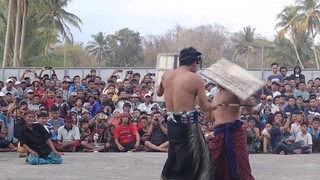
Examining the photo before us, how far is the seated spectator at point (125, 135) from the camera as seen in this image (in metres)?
14.0

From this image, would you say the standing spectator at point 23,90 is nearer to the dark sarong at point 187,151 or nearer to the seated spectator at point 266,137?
the seated spectator at point 266,137

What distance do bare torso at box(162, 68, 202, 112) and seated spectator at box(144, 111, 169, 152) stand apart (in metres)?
6.95

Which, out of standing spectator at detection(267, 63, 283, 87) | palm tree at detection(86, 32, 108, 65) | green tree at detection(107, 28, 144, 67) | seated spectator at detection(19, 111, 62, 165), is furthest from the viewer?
palm tree at detection(86, 32, 108, 65)

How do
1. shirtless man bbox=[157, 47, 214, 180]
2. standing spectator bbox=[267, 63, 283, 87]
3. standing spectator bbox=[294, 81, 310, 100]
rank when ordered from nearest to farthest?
shirtless man bbox=[157, 47, 214, 180] → standing spectator bbox=[294, 81, 310, 100] → standing spectator bbox=[267, 63, 283, 87]

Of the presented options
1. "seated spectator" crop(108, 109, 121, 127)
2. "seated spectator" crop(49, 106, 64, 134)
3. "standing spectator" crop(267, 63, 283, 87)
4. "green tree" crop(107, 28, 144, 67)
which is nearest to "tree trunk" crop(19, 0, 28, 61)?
"green tree" crop(107, 28, 144, 67)

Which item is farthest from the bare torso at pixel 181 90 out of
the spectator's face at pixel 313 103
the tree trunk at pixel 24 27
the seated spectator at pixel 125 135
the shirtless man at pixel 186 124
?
the tree trunk at pixel 24 27

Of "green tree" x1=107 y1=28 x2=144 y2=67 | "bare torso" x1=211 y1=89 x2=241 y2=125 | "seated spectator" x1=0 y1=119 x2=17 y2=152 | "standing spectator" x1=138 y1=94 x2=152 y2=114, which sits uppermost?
"green tree" x1=107 y1=28 x2=144 y2=67

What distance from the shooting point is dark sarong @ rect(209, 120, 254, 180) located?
681cm

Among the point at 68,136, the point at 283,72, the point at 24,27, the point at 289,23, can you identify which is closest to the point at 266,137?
the point at 283,72

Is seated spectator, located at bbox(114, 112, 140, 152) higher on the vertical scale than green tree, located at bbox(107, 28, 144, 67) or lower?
lower

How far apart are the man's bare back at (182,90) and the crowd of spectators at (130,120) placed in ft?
21.2

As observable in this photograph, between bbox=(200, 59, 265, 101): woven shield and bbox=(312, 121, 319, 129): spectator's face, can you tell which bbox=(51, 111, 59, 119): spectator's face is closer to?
bbox=(312, 121, 319, 129): spectator's face

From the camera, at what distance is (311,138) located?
13.9m

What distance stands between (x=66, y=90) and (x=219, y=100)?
30.8 ft
